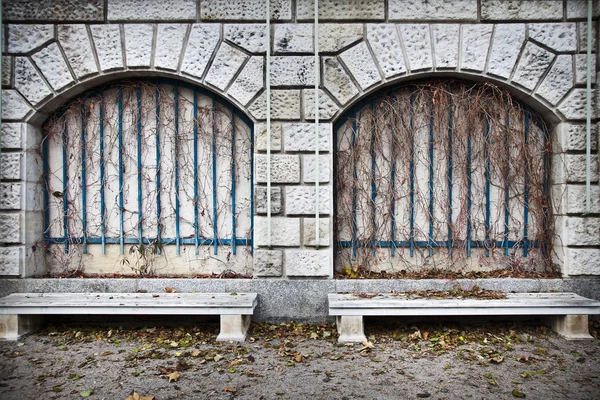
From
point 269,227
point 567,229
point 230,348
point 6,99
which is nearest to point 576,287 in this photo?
point 567,229

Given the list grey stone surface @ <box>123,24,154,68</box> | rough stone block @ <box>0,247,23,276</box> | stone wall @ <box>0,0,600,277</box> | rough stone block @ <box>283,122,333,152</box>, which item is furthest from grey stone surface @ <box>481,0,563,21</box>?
rough stone block @ <box>0,247,23,276</box>

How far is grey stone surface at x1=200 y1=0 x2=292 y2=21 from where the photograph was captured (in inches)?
186

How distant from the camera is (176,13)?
15.6 feet

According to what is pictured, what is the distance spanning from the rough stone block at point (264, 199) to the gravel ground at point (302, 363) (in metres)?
1.29

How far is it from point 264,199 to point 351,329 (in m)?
1.68

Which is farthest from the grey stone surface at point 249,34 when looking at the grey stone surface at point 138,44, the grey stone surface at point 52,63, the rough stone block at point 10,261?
the rough stone block at point 10,261

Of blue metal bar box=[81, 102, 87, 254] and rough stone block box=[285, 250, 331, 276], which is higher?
blue metal bar box=[81, 102, 87, 254]

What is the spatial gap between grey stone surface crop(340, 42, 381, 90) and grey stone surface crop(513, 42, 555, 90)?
158cm

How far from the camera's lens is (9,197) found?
15.6ft

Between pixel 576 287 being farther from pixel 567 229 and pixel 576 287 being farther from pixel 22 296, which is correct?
pixel 22 296

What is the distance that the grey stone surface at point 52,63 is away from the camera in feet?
15.6

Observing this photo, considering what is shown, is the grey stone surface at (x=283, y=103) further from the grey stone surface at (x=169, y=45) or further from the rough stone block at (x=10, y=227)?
the rough stone block at (x=10, y=227)

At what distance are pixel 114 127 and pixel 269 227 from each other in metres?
2.24

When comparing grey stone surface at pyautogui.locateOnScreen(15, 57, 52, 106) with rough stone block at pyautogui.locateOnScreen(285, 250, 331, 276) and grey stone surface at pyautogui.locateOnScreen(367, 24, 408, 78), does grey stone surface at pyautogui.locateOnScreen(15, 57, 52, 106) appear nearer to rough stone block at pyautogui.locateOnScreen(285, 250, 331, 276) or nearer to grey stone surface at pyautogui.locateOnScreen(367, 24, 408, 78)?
rough stone block at pyautogui.locateOnScreen(285, 250, 331, 276)
